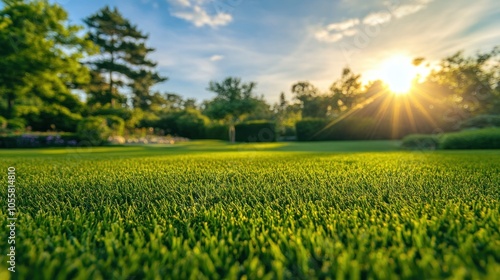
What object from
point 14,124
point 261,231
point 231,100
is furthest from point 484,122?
point 14,124

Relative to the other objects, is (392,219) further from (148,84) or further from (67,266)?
(148,84)

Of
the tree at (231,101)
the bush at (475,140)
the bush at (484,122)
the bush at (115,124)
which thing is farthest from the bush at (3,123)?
the bush at (484,122)

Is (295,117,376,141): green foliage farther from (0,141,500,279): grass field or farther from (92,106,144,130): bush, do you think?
(0,141,500,279): grass field

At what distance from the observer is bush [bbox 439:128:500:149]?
831 cm

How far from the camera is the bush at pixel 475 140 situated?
8.31 metres

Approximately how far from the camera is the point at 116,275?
630mm

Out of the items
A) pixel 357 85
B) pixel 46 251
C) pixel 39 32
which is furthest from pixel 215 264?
pixel 357 85

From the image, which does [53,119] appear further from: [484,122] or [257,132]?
[484,122]

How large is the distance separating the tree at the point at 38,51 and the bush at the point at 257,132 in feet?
37.4

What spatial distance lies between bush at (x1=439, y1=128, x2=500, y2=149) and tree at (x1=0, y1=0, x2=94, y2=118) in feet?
62.9

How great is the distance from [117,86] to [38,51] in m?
9.86

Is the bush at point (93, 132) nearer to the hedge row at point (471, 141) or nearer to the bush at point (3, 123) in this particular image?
the bush at point (3, 123)

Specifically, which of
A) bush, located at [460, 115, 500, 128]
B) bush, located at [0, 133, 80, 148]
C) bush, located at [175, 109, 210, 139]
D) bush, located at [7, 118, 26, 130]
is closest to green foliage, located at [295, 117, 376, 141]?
bush, located at [460, 115, 500, 128]

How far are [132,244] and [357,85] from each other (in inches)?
1506
